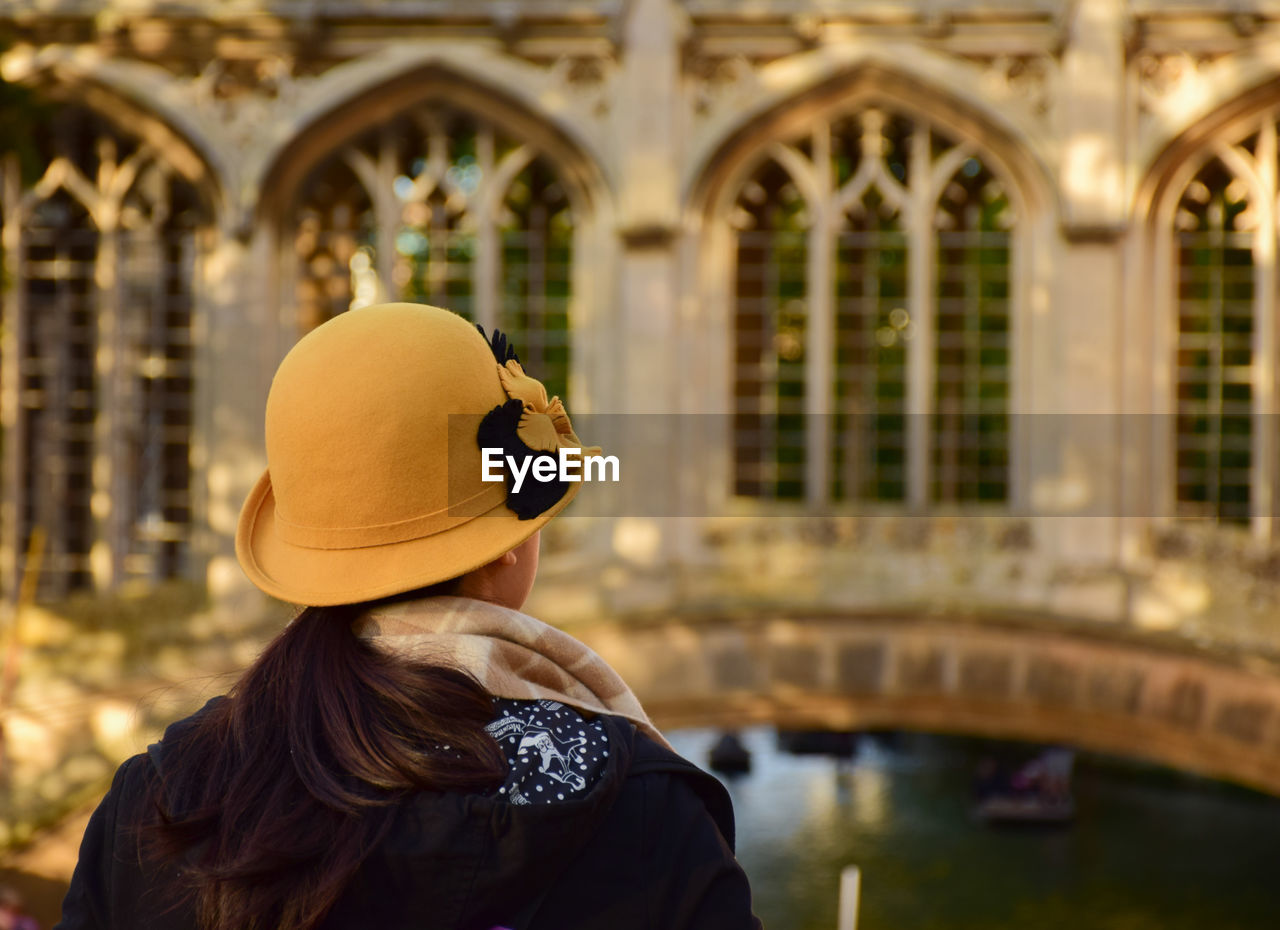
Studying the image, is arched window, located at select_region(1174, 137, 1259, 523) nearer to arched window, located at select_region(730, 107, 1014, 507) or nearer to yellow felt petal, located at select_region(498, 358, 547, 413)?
arched window, located at select_region(730, 107, 1014, 507)

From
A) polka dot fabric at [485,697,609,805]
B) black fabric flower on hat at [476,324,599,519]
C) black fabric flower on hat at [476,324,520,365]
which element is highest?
black fabric flower on hat at [476,324,520,365]

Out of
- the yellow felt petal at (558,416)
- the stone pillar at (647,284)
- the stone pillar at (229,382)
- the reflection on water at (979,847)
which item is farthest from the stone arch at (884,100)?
the yellow felt petal at (558,416)

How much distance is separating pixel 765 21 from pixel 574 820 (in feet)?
21.3

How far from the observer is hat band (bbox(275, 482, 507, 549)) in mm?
958

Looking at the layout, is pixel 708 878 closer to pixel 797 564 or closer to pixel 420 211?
pixel 797 564

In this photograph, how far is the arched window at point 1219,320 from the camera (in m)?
6.84

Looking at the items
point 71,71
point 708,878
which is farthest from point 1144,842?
point 708,878

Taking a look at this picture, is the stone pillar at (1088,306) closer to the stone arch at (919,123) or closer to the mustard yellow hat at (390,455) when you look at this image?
the stone arch at (919,123)

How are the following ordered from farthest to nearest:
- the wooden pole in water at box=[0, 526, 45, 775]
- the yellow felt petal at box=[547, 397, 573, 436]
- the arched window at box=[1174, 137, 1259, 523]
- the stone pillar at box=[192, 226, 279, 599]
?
1. the stone pillar at box=[192, 226, 279, 599]
2. the arched window at box=[1174, 137, 1259, 523]
3. the wooden pole in water at box=[0, 526, 45, 775]
4. the yellow felt petal at box=[547, 397, 573, 436]

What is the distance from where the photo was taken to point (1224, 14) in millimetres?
A: 6547

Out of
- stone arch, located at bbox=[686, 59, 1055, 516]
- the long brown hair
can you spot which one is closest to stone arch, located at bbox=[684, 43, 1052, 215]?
stone arch, located at bbox=[686, 59, 1055, 516]

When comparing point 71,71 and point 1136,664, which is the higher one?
point 71,71

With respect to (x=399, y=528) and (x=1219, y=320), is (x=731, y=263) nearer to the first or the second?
(x=1219, y=320)

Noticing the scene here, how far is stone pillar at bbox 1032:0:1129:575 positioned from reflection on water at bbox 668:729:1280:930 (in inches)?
173
